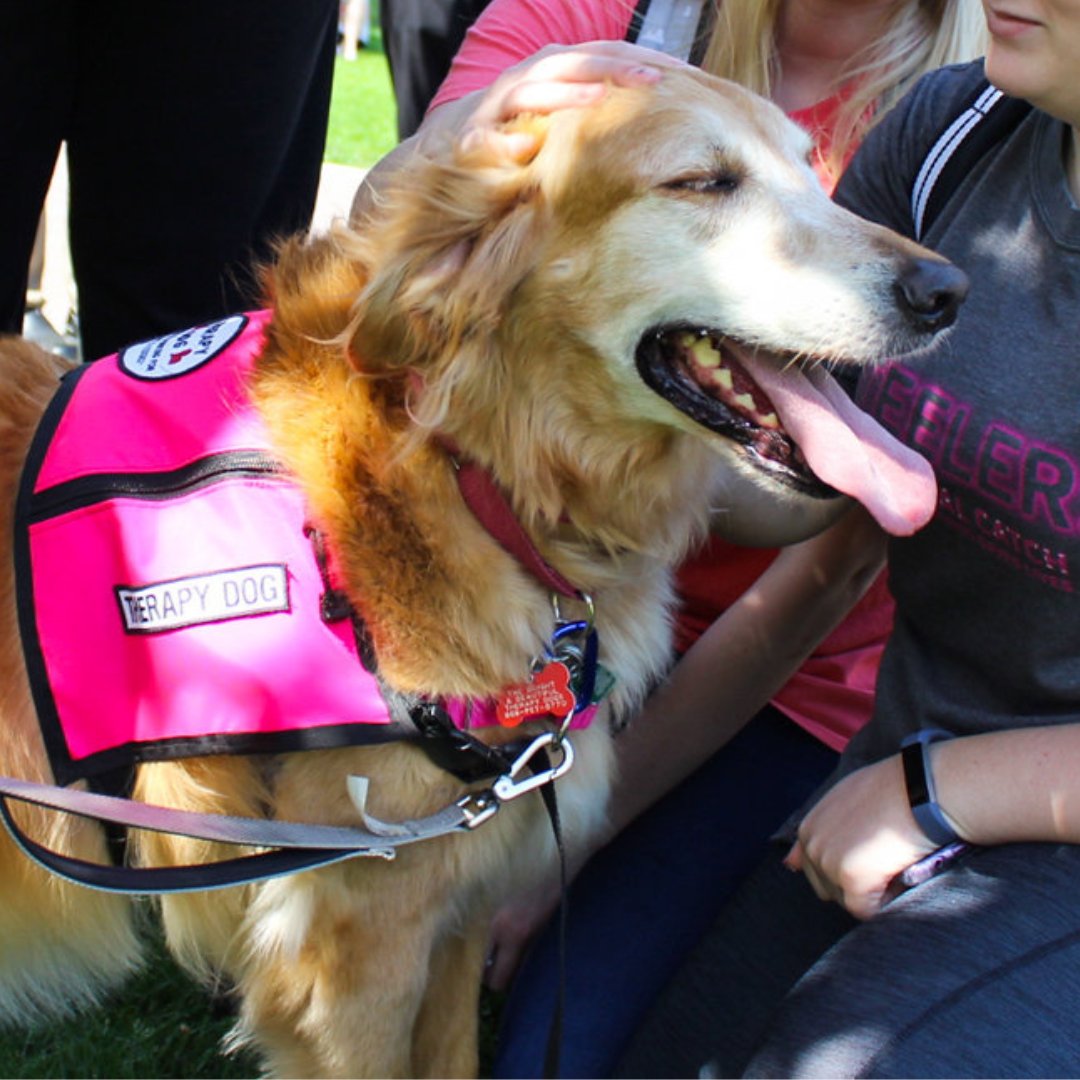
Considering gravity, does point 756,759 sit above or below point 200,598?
below

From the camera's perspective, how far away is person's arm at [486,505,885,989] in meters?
2.57

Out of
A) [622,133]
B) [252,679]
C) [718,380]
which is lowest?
[252,679]

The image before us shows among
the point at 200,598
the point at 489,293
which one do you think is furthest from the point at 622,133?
the point at 200,598

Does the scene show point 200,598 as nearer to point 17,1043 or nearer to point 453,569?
point 453,569

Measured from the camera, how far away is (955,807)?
2.08 meters

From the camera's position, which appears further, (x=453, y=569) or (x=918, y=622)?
(x=918, y=622)

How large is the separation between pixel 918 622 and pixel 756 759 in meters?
0.73

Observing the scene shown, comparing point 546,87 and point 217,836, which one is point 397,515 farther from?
point 546,87

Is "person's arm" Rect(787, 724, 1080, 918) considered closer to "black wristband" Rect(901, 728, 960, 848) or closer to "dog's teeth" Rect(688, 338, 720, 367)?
"black wristband" Rect(901, 728, 960, 848)

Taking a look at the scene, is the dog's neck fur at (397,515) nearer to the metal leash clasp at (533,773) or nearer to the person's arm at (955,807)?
the metal leash clasp at (533,773)

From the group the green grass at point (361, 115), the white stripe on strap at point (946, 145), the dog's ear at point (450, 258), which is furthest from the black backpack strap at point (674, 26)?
the green grass at point (361, 115)

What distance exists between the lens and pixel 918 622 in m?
2.38

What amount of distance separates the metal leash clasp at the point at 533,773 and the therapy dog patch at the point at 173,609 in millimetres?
187

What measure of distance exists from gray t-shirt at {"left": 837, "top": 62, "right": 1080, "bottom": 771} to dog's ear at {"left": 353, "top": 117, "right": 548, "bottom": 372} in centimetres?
69
